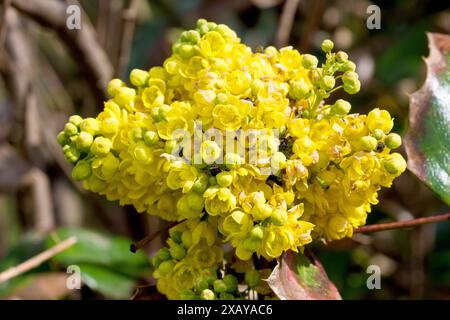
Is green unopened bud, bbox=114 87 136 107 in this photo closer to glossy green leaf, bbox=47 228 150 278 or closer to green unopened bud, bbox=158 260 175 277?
green unopened bud, bbox=158 260 175 277

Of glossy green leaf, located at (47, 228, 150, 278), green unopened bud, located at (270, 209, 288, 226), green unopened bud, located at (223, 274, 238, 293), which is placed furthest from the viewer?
glossy green leaf, located at (47, 228, 150, 278)

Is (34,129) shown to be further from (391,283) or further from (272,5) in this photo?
(391,283)

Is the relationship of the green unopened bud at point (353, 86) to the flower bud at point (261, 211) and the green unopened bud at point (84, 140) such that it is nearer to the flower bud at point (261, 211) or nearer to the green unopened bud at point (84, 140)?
the flower bud at point (261, 211)

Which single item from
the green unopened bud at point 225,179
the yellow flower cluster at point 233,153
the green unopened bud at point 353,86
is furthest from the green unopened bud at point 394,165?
the green unopened bud at point 225,179

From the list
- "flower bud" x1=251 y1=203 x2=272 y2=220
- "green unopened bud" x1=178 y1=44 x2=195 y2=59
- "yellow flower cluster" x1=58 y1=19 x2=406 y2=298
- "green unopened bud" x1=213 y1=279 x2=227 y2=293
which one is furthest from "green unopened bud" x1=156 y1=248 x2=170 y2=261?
"green unopened bud" x1=178 y1=44 x2=195 y2=59

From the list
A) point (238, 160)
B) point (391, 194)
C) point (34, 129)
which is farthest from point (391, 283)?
point (238, 160)

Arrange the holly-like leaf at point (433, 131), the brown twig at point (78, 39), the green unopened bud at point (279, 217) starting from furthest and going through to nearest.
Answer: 1. the brown twig at point (78, 39)
2. the holly-like leaf at point (433, 131)
3. the green unopened bud at point (279, 217)
